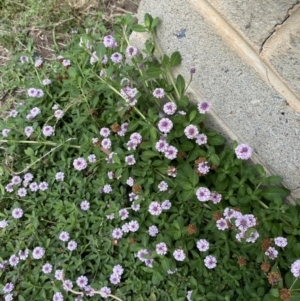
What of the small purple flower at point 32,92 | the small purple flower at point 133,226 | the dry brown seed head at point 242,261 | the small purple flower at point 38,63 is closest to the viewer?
the dry brown seed head at point 242,261

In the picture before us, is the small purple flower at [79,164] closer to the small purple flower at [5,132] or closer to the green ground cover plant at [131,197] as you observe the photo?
the green ground cover plant at [131,197]

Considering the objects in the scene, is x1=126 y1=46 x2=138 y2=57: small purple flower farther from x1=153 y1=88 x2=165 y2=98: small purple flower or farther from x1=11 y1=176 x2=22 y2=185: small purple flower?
x1=11 y1=176 x2=22 y2=185: small purple flower

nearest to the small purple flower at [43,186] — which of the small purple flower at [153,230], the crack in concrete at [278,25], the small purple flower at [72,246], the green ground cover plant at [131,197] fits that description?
the green ground cover plant at [131,197]

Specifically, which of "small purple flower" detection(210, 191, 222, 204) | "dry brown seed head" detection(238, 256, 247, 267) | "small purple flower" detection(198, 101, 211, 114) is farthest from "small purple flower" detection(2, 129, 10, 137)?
"dry brown seed head" detection(238, 256, 247, 267)

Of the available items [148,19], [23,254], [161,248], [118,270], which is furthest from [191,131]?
[23,254]

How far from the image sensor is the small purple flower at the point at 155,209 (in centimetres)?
216

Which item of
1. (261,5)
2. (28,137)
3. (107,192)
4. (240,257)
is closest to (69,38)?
(28,137)

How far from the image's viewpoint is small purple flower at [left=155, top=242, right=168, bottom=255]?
208 centimetres

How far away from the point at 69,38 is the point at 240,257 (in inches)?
Result: 84.2

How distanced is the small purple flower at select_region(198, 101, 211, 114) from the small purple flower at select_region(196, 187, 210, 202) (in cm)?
45

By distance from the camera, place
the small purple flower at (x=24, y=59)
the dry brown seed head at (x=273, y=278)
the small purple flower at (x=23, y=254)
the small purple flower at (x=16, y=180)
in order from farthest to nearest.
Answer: the small purple flower at (x=24, y=59), the small purple flower at (x=16, y=180), the small purple flower at (x=23, y=254), the dry brown seed head at (x=273, y=278)

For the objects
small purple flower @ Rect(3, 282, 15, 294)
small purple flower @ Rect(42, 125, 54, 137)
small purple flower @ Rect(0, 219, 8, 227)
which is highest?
small purple flower @ Rect(42, 125, 54, 137)

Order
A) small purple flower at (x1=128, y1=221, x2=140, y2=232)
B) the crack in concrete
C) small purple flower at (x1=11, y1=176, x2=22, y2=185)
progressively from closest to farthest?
the crack in concrete, small purple flower at (x1=128, y1=221, x2=140, y2=232), small purple flower at (x1=11, y1=176, x2=22, y2=185)

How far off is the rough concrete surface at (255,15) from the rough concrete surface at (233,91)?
0.14 metres
